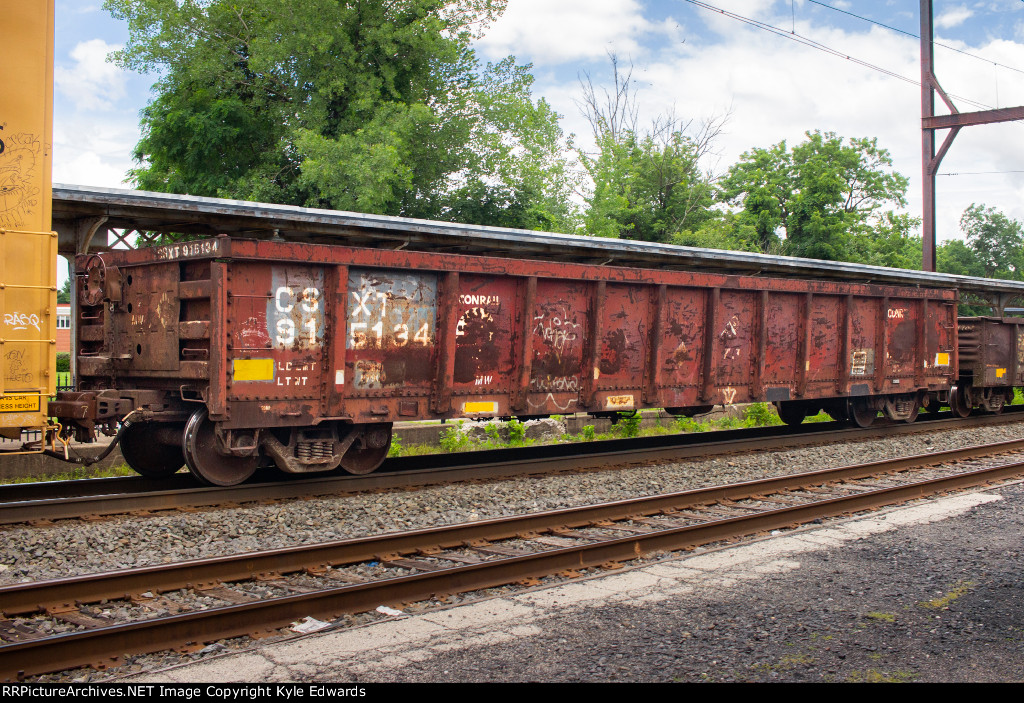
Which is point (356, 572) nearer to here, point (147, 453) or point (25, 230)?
point (25, 230)

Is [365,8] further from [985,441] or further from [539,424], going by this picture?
[985,441]

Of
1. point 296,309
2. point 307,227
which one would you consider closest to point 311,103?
point 307,227

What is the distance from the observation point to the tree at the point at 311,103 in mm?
29812

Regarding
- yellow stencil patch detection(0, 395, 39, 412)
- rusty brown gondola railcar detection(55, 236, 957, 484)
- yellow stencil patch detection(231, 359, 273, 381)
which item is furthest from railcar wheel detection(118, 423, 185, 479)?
yellow stencil patch detection(0, 395, 39, 412)

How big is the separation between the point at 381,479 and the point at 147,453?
2.92 meters

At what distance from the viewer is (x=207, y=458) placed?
9.34 m

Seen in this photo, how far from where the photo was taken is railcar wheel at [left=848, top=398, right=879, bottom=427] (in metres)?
17.1

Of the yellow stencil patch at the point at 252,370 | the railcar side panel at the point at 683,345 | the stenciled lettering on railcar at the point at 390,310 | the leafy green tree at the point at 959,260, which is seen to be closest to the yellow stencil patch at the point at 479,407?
the stenciled lettering on railcar at the point at 390,310

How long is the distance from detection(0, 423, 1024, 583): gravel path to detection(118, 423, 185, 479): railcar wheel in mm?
2124

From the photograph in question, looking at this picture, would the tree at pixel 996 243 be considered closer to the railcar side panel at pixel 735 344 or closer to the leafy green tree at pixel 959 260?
the leafy green tree at pixel 959 260

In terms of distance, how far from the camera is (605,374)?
12.4 meters

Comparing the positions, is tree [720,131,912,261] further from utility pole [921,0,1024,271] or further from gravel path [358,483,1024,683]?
gravel path [358,483,1024,683]

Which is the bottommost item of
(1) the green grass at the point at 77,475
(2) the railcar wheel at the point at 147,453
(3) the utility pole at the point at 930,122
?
(1) the green grass at the point at 77,475

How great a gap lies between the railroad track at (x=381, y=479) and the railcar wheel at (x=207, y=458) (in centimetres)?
17
